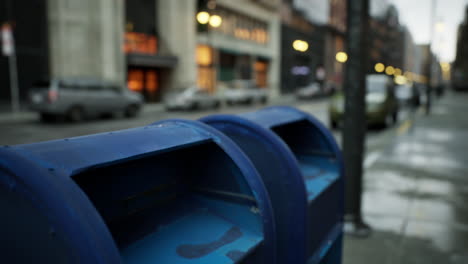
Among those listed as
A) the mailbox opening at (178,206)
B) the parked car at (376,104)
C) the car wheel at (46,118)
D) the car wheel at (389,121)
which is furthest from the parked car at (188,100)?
the mailbox opening at (178,206)

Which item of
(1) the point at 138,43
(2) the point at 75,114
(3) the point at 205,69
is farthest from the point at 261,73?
(2) the point at 75,114

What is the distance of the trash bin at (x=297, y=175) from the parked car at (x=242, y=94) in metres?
27.6

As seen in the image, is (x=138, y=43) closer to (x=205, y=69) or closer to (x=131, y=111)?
(x=205, y=69)

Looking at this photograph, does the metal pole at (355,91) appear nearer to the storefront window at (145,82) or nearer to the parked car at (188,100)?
the parked car at (188,100)

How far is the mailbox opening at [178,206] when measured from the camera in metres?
1.89

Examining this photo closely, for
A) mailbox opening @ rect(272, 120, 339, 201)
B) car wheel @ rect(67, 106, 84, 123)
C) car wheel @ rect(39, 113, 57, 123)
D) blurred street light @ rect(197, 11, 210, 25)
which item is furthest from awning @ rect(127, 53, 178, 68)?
mailbox opening @ rect(272, 120, 339, 201)

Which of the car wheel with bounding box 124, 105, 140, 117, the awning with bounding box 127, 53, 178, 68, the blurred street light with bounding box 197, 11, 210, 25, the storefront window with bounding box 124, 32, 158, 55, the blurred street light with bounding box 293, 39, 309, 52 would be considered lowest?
the car wheel with bounding box 124, 105, 140, 117

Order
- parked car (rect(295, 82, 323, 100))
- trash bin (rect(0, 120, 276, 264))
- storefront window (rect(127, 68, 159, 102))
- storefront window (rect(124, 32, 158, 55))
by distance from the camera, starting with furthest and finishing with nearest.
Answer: parked car (rect(295, 82, 323, 100))
storefront window (rect(127, 68, 159, 102))
storefront window (rect(124, 32, 158, 55))
trash bin (rect(0, 120, 276, 264))

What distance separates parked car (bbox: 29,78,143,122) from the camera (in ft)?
52.2

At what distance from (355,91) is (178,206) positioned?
287 centimetres

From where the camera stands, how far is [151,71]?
1281 inches

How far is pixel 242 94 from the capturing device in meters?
31.7

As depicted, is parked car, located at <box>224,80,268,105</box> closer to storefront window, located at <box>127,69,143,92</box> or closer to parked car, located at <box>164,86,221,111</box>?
parked car, located at <box>164,86,221,111</box>

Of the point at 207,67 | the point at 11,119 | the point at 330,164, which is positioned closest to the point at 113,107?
the point at 11,119
